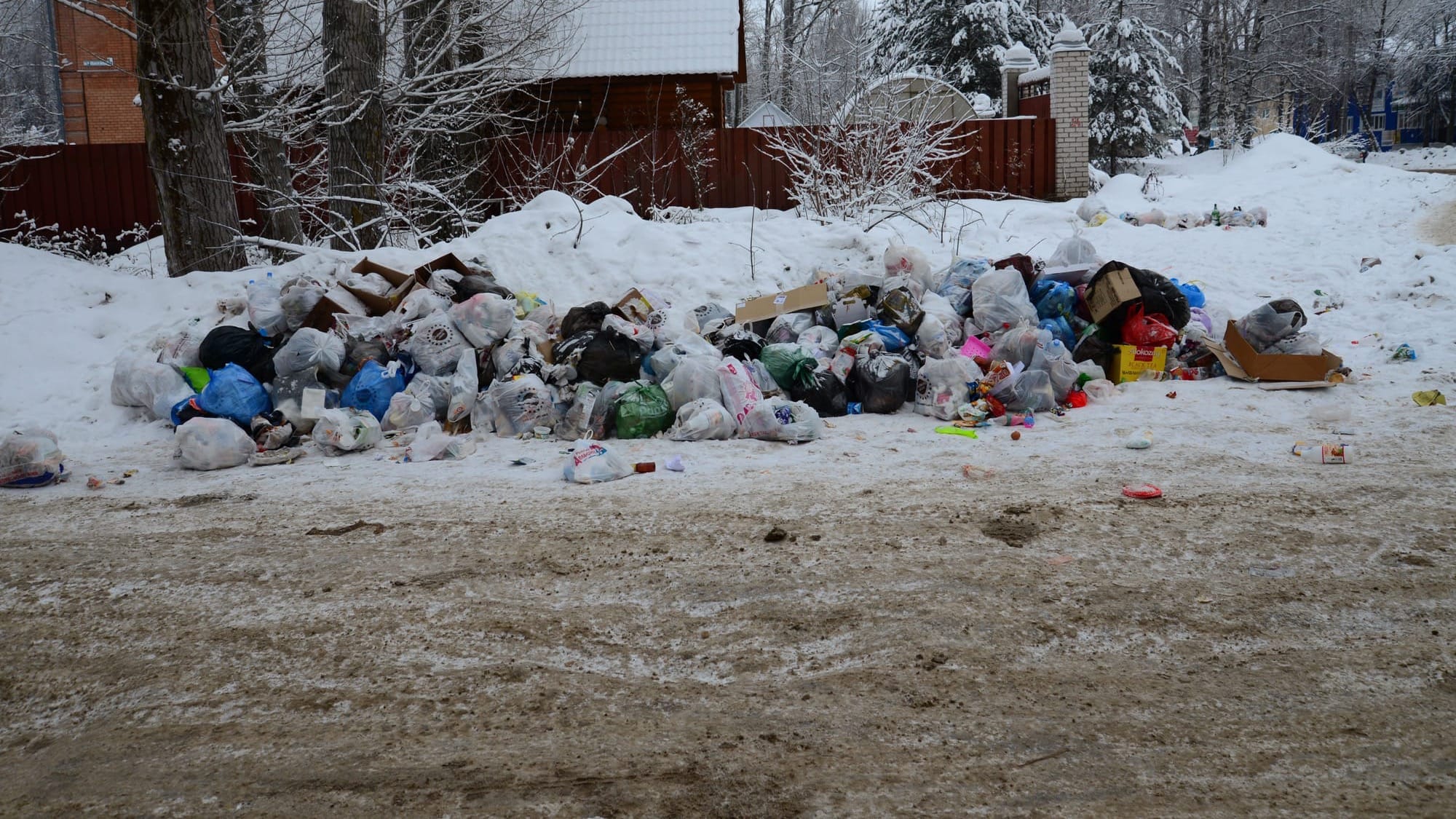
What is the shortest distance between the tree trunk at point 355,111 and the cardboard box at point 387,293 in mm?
2549

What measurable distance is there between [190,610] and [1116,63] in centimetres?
2211

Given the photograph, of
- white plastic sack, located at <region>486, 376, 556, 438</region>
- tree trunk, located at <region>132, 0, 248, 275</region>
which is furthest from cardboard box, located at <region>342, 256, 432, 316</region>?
tree trunk, located at <region>132, 0, 248, 275</region>

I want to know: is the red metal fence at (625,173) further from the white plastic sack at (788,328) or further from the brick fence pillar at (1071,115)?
the white plastic sack at (788,328)

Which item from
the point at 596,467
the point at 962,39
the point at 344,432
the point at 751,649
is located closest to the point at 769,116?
the point at 962,39

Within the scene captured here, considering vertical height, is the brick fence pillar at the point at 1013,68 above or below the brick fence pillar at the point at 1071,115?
above

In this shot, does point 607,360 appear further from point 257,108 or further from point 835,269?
point 257,108

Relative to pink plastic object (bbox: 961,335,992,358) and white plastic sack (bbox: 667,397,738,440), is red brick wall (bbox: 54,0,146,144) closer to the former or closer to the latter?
white plastic sack (bbox: 667,397,738,440)

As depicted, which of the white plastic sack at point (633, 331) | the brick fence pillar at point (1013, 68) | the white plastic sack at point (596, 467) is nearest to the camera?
the white plastic sack at point (596, 467)

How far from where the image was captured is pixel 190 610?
129 inches

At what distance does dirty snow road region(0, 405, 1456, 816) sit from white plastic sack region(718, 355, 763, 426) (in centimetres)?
105

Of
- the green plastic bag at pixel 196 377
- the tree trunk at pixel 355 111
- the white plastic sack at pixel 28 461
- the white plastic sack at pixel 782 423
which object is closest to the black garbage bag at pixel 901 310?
the white plastic sack at pixel 782 423

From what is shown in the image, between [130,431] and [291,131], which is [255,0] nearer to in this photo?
[291,131]

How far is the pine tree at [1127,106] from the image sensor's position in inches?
811

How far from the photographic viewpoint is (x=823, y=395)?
6043 millimetres
